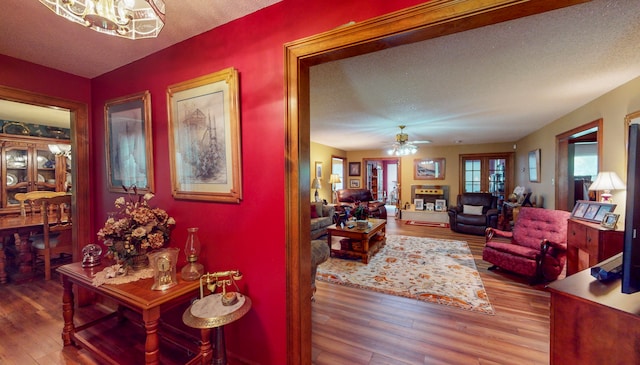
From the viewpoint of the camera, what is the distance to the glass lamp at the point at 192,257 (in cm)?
159

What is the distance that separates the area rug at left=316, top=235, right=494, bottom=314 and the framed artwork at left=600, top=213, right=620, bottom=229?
1365 mm

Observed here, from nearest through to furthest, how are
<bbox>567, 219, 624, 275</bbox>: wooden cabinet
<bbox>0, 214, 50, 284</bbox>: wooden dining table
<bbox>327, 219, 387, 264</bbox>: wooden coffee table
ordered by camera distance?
<bbox>567, 219, 624, 275</bbox>: wooden cabinet, <bbox>0, 214, 50, 284</bbox>: wooden dining table, <bbox>327, 219, 387, 264</bbox>: wooden coffee table

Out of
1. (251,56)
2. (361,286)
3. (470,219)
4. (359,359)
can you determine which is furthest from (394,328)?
(470,219)

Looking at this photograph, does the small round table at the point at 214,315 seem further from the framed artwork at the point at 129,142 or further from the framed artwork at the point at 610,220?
the framed artwork at the point at 610,220

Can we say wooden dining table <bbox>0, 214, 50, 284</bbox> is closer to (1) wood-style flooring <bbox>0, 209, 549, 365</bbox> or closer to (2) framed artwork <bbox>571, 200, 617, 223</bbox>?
(1) wood-style flooring <bbox>0, 209, 549, 365</bbox>

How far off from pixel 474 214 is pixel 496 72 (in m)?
4.48

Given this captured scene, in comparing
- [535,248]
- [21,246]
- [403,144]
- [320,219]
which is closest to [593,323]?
[535,248]

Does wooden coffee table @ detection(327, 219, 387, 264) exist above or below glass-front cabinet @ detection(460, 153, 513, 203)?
below

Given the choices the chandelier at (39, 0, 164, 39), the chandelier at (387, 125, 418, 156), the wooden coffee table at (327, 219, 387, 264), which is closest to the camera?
the chandelier at (39, 0, 164, 39)

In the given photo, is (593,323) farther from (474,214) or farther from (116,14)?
(474,214)

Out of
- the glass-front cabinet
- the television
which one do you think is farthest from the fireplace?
the television

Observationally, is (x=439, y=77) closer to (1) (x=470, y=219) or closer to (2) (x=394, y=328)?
(2) (x=394, y=328)

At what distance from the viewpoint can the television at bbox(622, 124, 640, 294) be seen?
0.96m

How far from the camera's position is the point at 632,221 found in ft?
3.15
